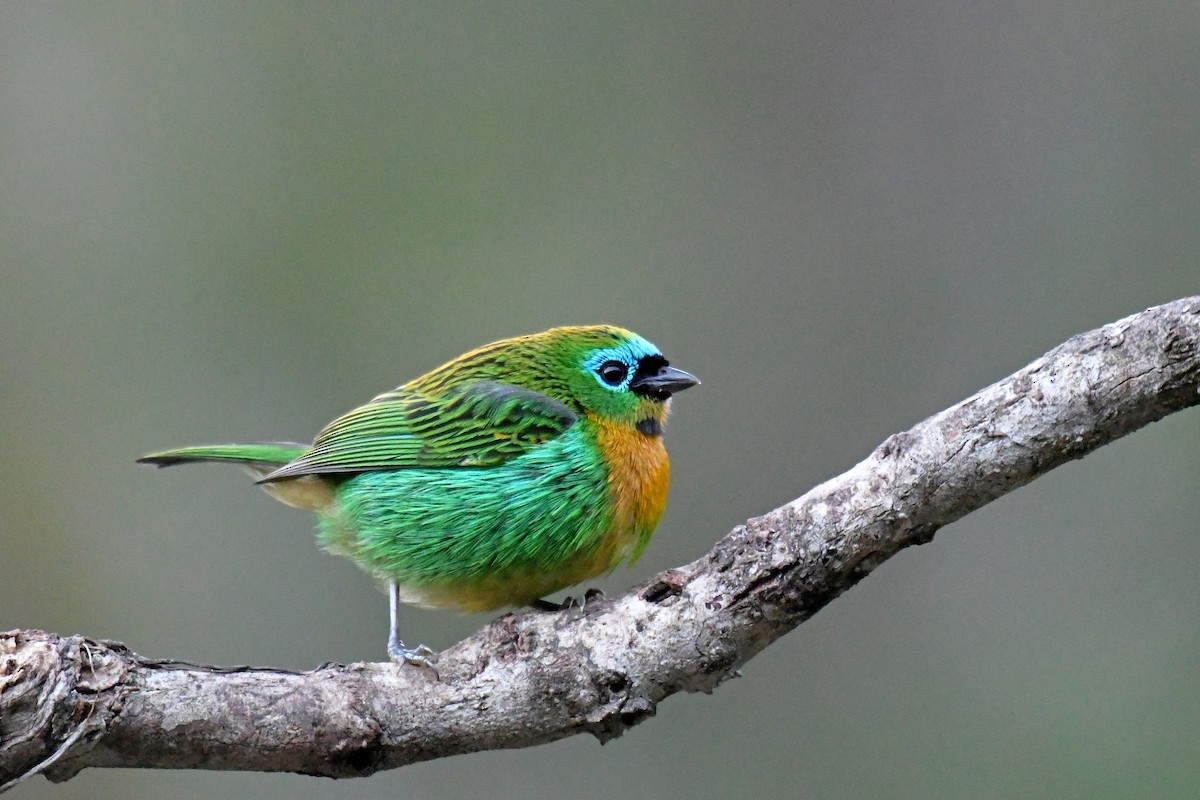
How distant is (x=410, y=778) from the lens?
6.35 m

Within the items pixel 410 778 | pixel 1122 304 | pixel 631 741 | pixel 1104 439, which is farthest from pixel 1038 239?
pixel 410 778

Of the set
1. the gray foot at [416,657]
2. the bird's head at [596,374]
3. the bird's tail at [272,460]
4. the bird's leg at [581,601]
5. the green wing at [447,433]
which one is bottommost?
the gray foot at [416,657]

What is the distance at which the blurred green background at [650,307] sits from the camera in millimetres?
6289

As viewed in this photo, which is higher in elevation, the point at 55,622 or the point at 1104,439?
the point at 1104,439

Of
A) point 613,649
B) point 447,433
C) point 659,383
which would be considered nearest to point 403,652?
point 613,649

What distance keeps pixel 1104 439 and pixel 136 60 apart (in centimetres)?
707

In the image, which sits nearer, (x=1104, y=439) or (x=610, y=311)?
(x=1104, y=439)

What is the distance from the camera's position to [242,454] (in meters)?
4.98

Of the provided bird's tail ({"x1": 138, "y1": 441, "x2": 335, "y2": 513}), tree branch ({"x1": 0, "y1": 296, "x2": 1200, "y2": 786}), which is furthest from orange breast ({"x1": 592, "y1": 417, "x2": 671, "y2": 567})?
bird's tail ({"x1": 138, "y1": 441, "x2": 335, "y2": 513})

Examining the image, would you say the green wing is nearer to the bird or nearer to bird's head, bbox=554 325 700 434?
the bird

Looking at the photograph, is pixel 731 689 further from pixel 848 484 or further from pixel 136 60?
pixel 136 60

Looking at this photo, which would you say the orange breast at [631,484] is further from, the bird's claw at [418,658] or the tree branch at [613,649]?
the bird's claw at [418,658]

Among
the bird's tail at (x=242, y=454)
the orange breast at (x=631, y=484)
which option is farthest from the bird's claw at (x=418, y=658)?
the bird's tail at (x=242, y=454)

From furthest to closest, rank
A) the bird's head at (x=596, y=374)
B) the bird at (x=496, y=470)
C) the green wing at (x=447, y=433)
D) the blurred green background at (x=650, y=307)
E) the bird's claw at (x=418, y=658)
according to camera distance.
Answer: the blurred green background at (x=650, y=307), the bird's head at (x=596, y=374), the green wing at (x=447, y=433), the bird at (x=496, y=470), the bird's claw at (x=418, y=658)
